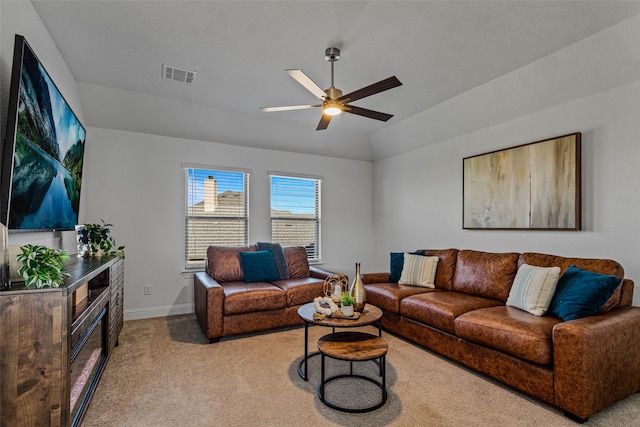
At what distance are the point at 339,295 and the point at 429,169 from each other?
298cm

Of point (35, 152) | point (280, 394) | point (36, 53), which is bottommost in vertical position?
point (280, 394)

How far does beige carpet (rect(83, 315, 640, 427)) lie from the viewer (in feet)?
7.01

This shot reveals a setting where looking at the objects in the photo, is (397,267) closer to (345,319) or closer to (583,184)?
(345,319)

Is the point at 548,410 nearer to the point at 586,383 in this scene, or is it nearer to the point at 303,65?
the point at 586,383

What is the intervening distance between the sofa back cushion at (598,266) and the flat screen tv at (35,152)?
397cm

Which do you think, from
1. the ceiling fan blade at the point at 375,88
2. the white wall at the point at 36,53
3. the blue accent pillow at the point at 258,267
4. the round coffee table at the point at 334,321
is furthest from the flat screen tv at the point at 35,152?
the ceiling fan blade at the point at 375,88

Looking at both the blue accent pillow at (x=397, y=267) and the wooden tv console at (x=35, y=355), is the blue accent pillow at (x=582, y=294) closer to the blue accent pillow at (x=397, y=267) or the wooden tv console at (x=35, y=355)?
the blue accent pillow at (x=397, y=267)

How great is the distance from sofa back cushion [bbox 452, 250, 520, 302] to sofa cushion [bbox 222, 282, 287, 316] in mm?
2068

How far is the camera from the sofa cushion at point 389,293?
364cm

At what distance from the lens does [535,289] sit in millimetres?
2811

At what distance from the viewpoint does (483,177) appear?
13.8 ft

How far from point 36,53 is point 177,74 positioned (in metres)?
1.22

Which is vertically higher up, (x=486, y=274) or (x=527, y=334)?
(x=486, y=274)

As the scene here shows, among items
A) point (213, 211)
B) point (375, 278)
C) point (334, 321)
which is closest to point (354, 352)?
point (334, 321)
